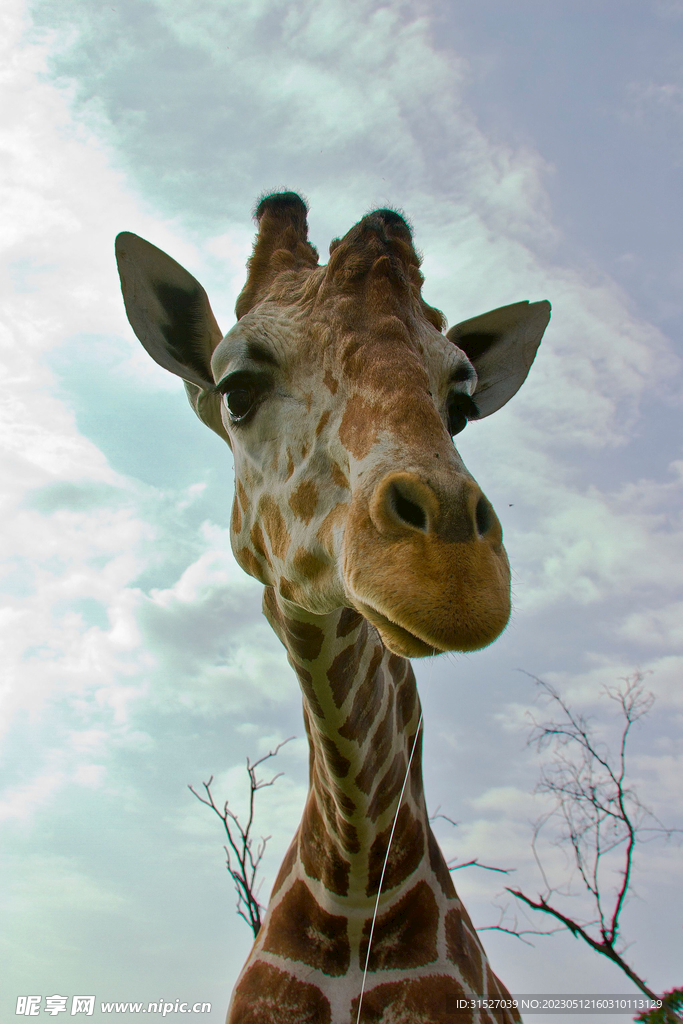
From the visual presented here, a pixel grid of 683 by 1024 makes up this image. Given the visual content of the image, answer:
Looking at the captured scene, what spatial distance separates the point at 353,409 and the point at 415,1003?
2503mm

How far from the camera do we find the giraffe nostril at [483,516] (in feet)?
5.56

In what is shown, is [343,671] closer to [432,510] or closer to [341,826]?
[341,826]

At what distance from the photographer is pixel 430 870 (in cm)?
324

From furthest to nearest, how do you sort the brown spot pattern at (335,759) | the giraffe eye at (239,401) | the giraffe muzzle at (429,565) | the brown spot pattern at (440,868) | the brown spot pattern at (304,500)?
the brown spot pattern at (440,868) < the brown spot pattern at (335,759) < the giraffe eye at (239,401) < the brown spot pattern at (304,500) < the giraffe muzzle at (429,565)

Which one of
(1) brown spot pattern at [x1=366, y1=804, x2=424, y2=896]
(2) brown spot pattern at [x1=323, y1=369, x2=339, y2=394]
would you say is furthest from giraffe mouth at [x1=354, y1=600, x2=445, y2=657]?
(1) brown spot pattern at [x1=366, y1=804, x2=424, y2=896]

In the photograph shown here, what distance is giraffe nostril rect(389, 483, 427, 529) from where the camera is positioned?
5.56ft

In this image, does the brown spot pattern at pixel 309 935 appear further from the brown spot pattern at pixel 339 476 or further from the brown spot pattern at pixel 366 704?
the brown spot pattern at pixel 339 476

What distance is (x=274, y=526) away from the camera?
8.34 feet

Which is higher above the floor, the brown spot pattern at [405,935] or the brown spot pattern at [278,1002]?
the brown spot pattern at [405,935]

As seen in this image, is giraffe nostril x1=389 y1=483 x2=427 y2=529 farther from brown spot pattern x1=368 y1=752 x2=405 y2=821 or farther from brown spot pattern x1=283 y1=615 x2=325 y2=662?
brown spot pattern x1=368 y1=752 x2=405 y2=821

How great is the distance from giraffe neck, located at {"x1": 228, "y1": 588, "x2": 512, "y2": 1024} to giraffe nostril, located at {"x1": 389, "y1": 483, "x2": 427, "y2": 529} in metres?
1.20

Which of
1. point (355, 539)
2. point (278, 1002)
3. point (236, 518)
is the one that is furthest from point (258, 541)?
point (278, 1002)

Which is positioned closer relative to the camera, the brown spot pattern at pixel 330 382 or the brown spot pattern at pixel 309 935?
the brown spot pattern at pixel 330 382

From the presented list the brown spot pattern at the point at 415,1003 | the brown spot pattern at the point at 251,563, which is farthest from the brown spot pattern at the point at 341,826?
the brown spot pattern at the point at 251,563
